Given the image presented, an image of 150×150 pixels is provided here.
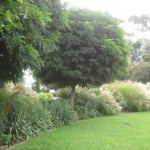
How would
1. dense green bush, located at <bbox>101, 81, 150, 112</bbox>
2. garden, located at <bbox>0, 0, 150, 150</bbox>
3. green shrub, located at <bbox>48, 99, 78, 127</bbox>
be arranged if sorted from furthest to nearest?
dense green bush, located at <bbox>101, 81, 150, 112</bbox> < green shrub, located at <bbox>48, 99, 78, 127</bbox> < garden, located at <bbox>0, 0, 150, 150</bbox>

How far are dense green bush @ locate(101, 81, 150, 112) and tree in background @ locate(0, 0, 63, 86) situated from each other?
10.0 meters

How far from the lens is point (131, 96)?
52.7ft

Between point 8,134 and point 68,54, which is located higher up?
point 68,54

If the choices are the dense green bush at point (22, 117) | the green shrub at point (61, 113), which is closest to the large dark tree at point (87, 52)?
the green shrub at point (61, 113)

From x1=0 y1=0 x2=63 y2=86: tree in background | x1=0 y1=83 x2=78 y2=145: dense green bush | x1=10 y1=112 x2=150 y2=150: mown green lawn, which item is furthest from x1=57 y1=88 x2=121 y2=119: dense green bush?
x1=0 y1=0 x2=63 y2=86: tree in background

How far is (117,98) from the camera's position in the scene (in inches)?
627

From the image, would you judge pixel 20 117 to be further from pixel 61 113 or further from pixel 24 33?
pixel 24 33

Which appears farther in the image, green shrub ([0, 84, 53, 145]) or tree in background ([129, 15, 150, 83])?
tree in background ([129, 15, 150, 83])

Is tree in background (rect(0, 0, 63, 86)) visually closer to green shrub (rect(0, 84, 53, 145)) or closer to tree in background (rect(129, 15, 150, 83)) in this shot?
green shrub (rect(0, 84, 53, 145))

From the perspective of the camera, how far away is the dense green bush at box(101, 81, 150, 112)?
1593 cm

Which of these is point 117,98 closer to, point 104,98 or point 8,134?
point 104,98

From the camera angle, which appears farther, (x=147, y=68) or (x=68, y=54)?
(x=147, y=68)

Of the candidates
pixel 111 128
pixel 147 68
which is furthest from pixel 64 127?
pixel 147 68

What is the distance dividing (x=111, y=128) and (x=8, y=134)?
12.3 feet
